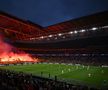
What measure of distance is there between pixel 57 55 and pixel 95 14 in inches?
1441

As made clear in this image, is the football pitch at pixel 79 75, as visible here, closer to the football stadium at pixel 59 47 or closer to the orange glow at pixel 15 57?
the football stadium at pixel 59 47

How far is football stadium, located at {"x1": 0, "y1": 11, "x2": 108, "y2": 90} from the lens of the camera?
1555 inches

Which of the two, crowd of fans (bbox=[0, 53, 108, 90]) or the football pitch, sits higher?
crowd of fans (bbox=[0, 53, 108, 90])

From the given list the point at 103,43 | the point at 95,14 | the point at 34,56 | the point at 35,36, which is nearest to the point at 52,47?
the point at 35,36

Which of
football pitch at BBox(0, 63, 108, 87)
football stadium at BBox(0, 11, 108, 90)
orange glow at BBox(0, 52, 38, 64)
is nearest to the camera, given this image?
football pitch at BBox(0, 63, 108, 87)

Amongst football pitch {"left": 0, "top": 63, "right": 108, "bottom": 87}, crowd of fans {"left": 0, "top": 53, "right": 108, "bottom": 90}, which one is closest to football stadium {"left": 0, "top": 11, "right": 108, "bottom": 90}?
football pitch {"left": 0, "top": 63, "right": 108, "bottom": 87}

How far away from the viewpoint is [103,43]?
49.8m

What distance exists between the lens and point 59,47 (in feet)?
218

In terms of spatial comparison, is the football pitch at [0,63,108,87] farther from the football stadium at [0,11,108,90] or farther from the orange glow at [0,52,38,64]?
the orange glow at [0,52,38,64]

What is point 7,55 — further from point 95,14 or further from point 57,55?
point 95,14

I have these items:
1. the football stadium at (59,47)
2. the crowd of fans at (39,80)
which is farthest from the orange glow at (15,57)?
the crowd of fans at (39,80)

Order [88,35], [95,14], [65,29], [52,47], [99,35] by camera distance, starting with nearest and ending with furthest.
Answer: [95,14], [99,35], [88,35], [65,29], [52,47]

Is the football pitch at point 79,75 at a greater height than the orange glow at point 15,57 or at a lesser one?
lesser

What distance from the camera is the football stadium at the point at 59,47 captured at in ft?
130
